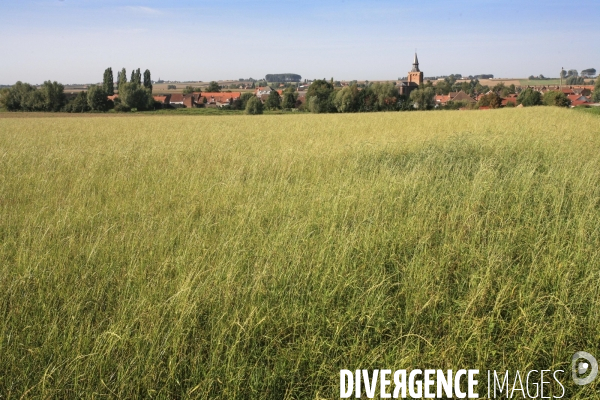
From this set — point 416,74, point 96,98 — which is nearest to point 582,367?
point 96,98

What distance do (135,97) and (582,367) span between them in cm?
6266

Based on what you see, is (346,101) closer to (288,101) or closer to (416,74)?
(288,101)

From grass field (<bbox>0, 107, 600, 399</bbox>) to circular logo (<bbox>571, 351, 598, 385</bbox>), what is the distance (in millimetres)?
60

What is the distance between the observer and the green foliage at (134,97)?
189 ft

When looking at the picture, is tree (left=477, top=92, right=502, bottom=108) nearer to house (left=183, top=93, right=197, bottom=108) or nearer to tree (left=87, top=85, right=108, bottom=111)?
tree (left=87, top=85, right=108, bottom=111)

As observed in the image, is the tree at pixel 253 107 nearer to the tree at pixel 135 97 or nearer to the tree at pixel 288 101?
the tree at pixel 288 101

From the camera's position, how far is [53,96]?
183 feet

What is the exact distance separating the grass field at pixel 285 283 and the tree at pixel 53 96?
56.9 meters

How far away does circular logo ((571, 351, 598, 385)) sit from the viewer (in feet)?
8.61

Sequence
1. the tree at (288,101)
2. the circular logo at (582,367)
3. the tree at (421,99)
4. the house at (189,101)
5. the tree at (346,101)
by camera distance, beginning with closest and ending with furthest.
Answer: the circular logo at (582,367) → the tree at (346,101) → the tree at (421,99) → the tree at (288,101) → the house at (189,101)

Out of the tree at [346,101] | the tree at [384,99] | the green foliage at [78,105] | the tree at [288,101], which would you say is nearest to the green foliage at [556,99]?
the tree at [384,99]

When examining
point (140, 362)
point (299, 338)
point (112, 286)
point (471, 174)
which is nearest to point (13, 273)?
point (112, 286)

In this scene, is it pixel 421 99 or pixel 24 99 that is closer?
pixel 24 99

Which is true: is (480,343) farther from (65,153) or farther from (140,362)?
(65,153)
